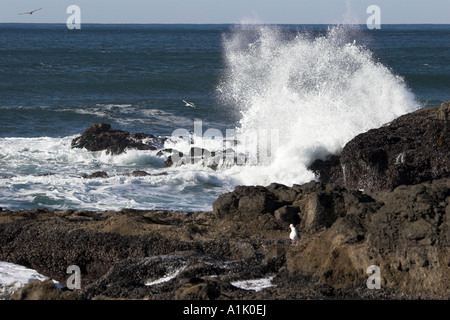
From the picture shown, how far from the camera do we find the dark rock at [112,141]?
2158 cm

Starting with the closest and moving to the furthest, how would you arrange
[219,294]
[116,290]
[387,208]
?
1. [219,294]
2. [116,290]
3. [387,208]

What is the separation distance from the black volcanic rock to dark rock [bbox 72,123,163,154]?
7535 millimetres

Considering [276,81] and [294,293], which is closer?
[294,293]

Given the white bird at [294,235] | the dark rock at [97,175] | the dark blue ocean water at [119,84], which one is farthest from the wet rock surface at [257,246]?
the dark blue ocean water at [119,84]

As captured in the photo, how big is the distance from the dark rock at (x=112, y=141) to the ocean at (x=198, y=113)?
30 cm

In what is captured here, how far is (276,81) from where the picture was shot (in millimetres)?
26641

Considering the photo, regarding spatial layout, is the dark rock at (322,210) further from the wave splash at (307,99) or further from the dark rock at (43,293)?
the wave splash at (307,99)

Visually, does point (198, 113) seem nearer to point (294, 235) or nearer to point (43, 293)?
point (294, 235)

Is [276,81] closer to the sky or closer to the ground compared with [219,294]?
closer to the sky

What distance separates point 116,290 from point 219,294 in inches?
53.0

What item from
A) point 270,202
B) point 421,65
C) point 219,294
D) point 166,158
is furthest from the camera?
point 421,65

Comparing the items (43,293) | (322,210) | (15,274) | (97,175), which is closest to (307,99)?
(97,175)

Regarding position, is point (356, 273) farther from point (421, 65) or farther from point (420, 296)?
point (421, 65)

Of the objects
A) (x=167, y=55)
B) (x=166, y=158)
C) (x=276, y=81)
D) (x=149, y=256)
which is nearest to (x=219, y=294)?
(x=149, y=256)
